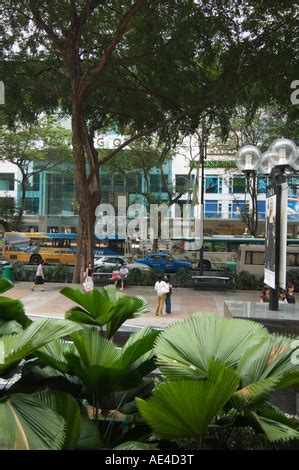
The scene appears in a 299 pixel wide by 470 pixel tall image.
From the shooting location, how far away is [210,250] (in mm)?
36688

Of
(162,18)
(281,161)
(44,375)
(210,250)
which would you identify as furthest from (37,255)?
(44,375)

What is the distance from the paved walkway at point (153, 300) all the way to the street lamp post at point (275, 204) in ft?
20.3

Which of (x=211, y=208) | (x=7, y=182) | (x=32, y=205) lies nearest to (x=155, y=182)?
(x=211, y=208)

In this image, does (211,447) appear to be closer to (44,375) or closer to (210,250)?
(44,375)

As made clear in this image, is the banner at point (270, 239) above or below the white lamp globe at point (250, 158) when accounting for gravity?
below

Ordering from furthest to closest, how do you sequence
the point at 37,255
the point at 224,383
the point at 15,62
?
1. the point at 37,255
2. the point at 15,62
3. the point at 224,383

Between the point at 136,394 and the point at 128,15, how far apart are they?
48.1ft

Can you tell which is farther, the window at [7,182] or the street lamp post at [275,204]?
the window at [7,182]

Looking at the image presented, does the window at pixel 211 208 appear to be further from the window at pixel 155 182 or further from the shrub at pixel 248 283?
the shrub at pixel 248 283

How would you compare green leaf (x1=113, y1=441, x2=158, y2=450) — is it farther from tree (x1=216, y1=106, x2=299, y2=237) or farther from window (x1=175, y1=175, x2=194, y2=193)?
window (x1=175, y1=175, x2=194, y2=193)

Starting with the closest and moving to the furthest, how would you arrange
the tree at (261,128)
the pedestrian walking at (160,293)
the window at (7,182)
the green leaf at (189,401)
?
the green leaf at (189,401) < the pedestrian walking at (160,293) < the tree at (261,128) < the window at (7,182)

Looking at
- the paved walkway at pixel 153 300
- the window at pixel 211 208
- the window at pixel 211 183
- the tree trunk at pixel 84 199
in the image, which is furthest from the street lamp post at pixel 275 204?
the window at pixel 211 208

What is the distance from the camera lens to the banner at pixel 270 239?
6914mm

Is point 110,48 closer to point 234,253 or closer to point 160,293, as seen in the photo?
point 160,293
